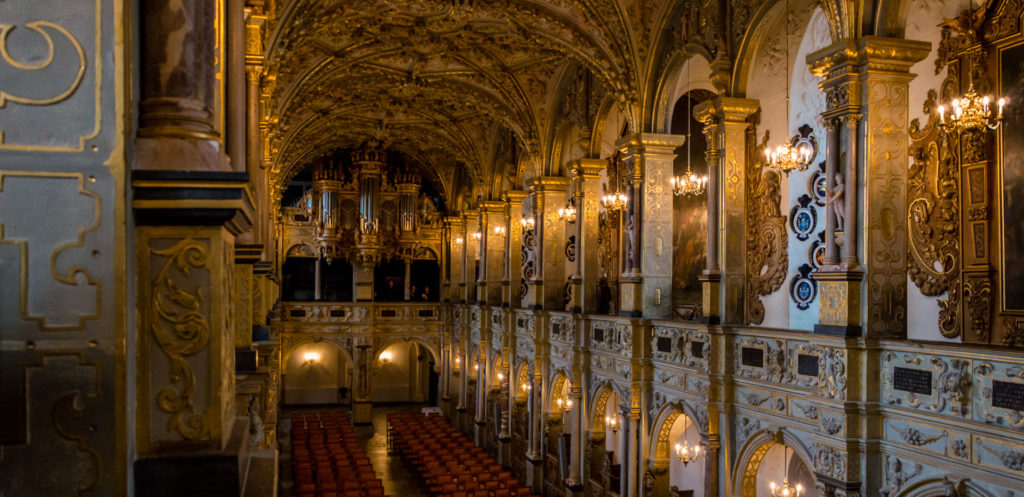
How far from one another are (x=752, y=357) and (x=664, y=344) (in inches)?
109

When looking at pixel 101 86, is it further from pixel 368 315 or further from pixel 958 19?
pixel 368 315

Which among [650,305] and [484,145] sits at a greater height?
[484,145]

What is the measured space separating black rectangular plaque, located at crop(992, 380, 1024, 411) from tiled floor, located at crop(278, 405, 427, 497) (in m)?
15.9

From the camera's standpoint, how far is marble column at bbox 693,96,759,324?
41.0 ft

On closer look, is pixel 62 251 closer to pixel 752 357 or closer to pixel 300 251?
pixel 752 357

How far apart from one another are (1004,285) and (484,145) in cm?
1913

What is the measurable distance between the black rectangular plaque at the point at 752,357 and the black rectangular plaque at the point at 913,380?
2583 millimetres

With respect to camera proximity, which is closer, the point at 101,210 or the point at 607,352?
the point at 101,210

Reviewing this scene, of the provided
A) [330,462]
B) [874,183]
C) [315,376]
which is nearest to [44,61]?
[874,183]

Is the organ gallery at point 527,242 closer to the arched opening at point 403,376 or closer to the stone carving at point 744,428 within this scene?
the stone carving at point 744,428

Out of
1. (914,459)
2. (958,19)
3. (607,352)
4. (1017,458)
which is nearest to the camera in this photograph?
(1017,458)

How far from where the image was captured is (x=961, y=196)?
10094mm

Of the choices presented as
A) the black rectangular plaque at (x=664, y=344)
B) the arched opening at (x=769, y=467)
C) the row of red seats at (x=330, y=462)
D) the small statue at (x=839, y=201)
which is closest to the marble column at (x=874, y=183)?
the small statue at (x=839, y=201)

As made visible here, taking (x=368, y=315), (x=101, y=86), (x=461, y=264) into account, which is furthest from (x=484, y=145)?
(x=101, y=86)
